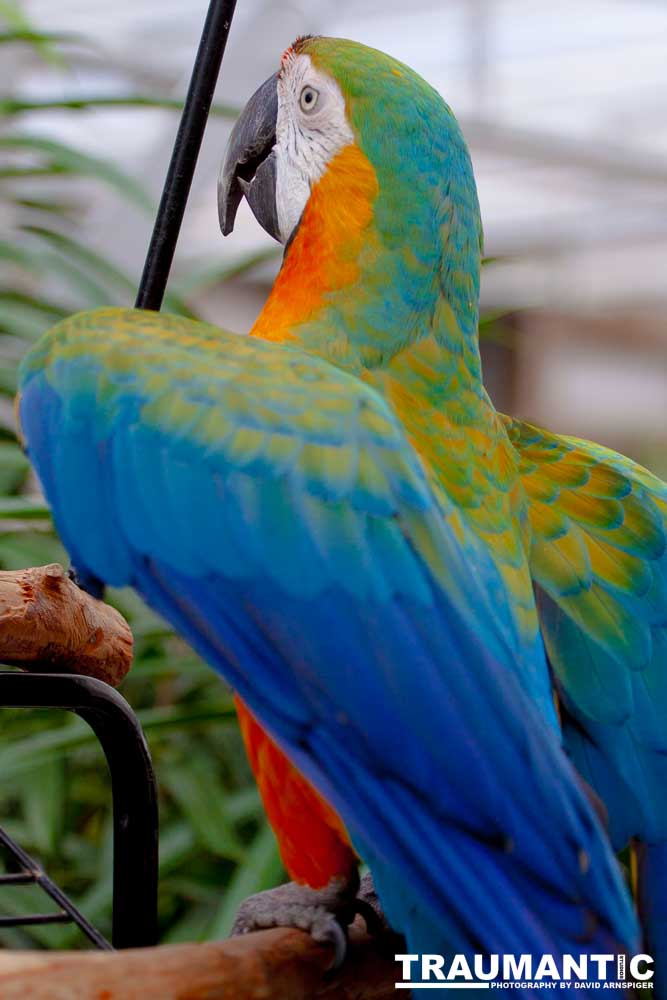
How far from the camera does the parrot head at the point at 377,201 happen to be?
55cm

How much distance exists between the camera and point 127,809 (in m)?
0.54

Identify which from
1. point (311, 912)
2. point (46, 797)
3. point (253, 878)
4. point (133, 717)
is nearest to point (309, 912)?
point (311, 912)

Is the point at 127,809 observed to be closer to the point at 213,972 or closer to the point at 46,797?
the point at 213,972

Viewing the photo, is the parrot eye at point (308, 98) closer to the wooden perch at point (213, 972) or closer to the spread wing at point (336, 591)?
the spread wing at point (336, 591)

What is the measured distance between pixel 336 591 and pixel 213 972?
149 millimetres

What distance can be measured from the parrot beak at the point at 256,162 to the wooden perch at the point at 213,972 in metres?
0.35

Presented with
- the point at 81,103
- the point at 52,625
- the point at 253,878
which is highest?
the point at 81,103

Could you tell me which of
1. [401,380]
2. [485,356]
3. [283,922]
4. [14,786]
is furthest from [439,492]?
[485,356]

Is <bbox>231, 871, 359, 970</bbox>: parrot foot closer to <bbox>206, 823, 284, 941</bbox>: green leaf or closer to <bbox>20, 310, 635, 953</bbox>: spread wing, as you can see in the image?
<bbox>20, 310, 635, 953</bbox>: spread wing

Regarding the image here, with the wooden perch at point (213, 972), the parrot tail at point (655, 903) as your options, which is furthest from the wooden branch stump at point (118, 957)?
the parrot tail at point (655, 903)

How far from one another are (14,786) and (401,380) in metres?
0.68

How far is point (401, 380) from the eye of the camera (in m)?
0.54

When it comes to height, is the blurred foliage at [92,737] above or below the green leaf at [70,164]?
below

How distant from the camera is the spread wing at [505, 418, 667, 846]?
51cm
